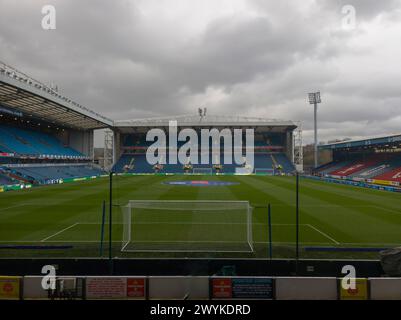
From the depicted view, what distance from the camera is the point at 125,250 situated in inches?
467

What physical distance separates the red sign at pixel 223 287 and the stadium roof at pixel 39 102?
3060cm

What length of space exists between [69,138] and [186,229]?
59.6m

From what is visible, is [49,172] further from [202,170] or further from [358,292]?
[358,292]

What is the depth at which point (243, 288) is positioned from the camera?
24.8 ft

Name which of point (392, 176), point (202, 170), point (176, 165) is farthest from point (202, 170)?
point (392, 176)

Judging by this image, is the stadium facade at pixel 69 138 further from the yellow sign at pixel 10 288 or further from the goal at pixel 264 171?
the yellow sign at pixel 10 288

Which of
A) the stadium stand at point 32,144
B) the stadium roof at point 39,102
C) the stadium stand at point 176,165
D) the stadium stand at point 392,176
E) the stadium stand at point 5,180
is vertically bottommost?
the stadium stand at point 5,180

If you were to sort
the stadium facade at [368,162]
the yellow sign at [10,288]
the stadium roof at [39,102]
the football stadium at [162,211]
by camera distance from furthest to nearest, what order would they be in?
the stadium facade at [368,162], the stadium roof at [39,102], the football stadium at [162,211], the yellow sign at [10,288]

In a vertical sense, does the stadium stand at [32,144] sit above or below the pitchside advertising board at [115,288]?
above

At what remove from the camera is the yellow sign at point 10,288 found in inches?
290

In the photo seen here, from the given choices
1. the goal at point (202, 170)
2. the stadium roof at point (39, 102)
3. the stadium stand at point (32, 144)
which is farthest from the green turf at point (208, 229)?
the goal at point (202, 170)

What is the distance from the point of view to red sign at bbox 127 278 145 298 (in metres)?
7.52

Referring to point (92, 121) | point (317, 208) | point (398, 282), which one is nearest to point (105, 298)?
point (398, 282)

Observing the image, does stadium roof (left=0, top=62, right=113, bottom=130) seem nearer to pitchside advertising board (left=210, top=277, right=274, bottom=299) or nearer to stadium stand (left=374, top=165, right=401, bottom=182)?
pitchside advertising board (left=210, top=277, right=274, bottom=299)
